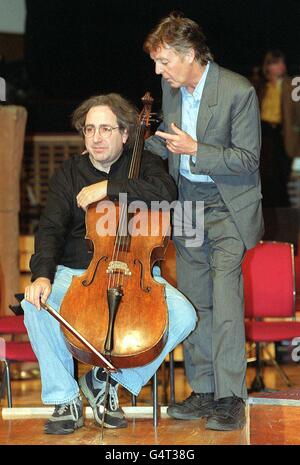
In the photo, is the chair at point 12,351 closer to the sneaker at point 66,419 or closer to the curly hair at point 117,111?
the sneaker at point 66,419

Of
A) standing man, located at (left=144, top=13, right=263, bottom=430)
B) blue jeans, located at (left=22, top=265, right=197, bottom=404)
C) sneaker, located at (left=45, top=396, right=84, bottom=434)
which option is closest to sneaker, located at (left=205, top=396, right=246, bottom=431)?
standing man, located at (left=144, top=13, right=263, bottom=430)

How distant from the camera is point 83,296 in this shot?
341 cm

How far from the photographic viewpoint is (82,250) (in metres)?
3.75

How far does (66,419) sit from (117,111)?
45.5 inches

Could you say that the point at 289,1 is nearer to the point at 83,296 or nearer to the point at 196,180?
the point at 196,180

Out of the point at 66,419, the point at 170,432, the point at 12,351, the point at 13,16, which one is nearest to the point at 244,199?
the point at 170,432

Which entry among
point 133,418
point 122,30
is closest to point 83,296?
point 133,418

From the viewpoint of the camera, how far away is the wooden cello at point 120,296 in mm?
3309

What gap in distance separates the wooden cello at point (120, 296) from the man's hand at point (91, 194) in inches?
1.0

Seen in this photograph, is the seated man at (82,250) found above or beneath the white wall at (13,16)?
beneath

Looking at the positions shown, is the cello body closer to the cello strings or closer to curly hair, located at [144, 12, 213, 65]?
the cello strings

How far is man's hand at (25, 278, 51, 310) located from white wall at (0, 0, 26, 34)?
460 cm

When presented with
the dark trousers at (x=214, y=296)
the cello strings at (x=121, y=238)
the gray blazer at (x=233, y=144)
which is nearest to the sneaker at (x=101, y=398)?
the dark trousers at (x=214, y=296)

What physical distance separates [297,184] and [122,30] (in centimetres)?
199
